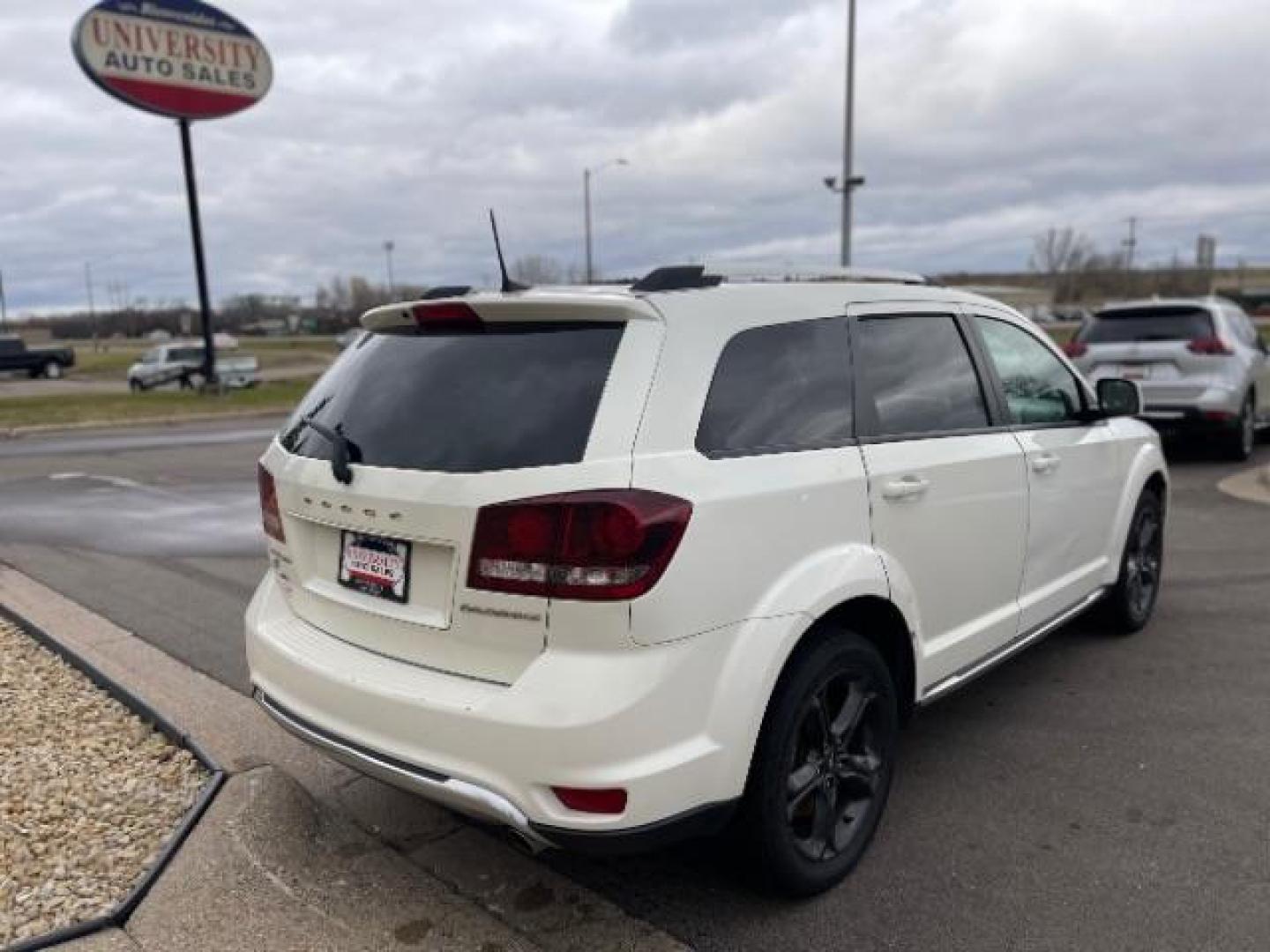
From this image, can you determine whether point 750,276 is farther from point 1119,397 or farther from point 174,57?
point 174,57

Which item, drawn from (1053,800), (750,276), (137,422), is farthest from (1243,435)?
(137,422)

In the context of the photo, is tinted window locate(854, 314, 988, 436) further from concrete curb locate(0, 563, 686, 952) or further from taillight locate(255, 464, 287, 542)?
taillight locate(255, 464, 287, 542)

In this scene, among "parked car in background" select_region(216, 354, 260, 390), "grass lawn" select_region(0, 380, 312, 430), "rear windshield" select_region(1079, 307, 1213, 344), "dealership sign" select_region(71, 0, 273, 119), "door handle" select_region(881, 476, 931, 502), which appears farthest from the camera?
"parked car in background" select_region(216, 354, 260, 390)

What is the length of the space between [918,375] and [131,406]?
21836mm

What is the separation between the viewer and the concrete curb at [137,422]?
58.2ft

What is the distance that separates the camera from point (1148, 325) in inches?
427

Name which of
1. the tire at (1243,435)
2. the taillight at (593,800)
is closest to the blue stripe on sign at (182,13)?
the tire at (1243,435)

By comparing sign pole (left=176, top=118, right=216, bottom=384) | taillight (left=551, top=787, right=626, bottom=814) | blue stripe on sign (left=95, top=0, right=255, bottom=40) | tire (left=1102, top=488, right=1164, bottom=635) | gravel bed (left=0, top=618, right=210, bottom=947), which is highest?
blue stripe on sign (left=95, top=0, right=255, bottom=40)

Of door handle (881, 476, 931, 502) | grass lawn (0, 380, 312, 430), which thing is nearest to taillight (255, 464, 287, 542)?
door handle (881, 476, 931, 502)

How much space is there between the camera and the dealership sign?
22188mm

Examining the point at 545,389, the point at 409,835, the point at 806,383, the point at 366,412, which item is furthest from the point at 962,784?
the point at 366,412

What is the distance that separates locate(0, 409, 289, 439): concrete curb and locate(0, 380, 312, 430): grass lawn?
0.14 m

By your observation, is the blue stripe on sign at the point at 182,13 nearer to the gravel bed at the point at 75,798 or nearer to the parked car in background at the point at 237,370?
the parked car in background at the point at 237,370

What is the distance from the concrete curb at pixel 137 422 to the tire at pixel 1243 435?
17503 millimetres
